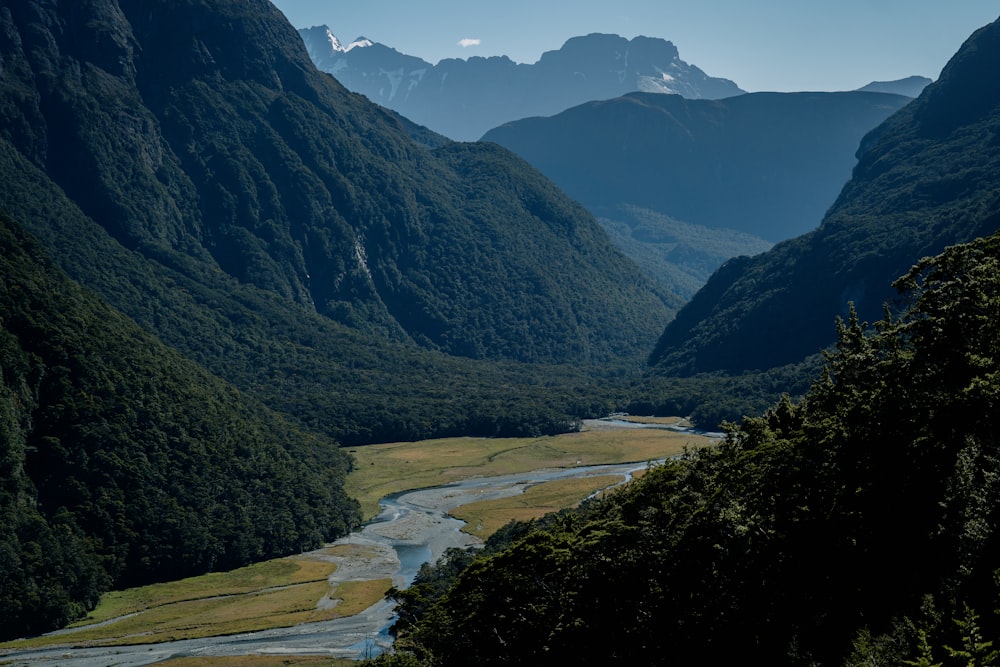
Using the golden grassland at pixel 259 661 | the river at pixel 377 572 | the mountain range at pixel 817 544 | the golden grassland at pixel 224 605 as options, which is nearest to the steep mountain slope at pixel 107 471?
the golden grassland at pixel 224 605

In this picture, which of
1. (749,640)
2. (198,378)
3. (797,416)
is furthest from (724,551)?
(198,378)

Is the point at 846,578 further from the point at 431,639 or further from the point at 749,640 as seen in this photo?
the point at 431,639

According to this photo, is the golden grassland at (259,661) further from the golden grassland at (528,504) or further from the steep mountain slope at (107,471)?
the golden grassland at (528,504)

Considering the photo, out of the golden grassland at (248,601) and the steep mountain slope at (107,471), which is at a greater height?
the steep mountain slope at (107,471)

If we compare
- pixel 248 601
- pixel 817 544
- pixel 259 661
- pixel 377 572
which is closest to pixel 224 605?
pixel 248 601

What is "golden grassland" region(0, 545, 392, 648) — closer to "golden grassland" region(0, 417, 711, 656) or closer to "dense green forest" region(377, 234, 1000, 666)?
"golden grassland" region(0, 417, 711, 656)

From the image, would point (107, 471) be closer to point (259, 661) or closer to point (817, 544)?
point (259, 661)
